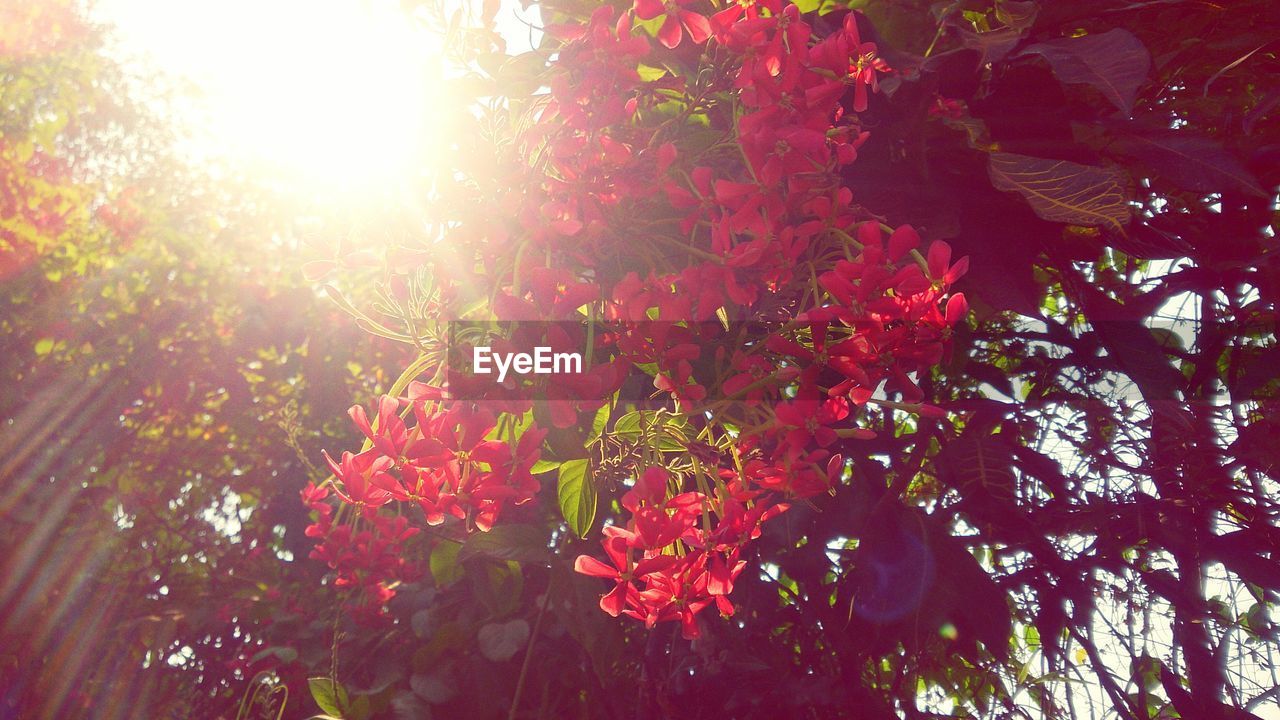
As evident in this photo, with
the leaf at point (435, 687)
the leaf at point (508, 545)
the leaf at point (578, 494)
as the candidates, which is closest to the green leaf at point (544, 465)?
the leaf at point (578, 494)

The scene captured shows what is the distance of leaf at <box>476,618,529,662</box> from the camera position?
52.9 inches

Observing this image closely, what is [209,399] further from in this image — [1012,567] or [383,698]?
[1012,567]

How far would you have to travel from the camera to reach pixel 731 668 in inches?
47.9

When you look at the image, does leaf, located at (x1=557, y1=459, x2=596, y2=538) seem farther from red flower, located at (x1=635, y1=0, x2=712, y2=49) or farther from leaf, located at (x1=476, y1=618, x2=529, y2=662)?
leaf, located at (x1=476, y1=618, x2=529, y2=662)

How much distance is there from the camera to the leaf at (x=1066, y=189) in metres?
0.60

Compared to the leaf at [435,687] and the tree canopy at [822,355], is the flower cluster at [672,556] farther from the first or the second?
the leaf at [435,687]

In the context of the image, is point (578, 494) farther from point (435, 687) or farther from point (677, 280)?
point (435, 687)

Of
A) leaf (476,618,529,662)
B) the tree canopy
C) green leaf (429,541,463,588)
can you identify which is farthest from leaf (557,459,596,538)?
leaf (476,618,529,662)

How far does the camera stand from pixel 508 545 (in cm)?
116

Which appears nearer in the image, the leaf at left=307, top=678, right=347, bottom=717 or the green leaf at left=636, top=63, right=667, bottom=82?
the green leaf at left=636, top=63, right=667, bottom=82

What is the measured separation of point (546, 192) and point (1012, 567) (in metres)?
1.00

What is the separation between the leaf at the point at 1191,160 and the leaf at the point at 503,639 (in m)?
1.20

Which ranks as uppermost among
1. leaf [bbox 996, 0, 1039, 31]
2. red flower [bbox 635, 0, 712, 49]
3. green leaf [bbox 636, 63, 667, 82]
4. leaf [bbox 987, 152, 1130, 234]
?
green leaf [bbox 636, 63, 667, 82]

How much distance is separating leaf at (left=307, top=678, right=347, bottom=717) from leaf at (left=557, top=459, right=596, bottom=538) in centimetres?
86
